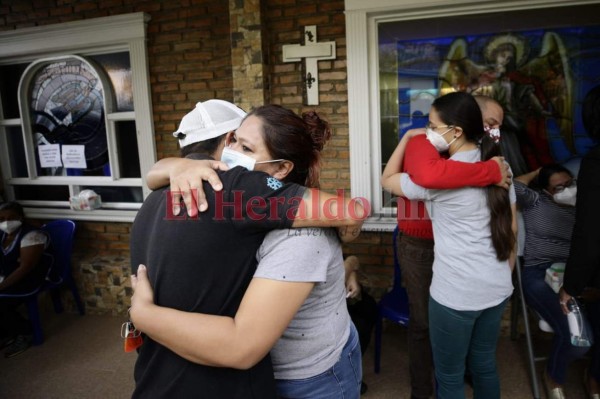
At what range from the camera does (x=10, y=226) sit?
3.60 m

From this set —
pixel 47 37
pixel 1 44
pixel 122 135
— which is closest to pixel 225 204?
pixel 122 135

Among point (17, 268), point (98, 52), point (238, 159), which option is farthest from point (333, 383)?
point (98, 52)

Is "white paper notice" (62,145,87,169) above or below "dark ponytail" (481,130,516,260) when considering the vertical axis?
above

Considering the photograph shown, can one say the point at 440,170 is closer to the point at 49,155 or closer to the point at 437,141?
the point at 437,141

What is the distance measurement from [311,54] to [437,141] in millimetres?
1710

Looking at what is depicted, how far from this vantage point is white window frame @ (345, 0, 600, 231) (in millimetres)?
3074

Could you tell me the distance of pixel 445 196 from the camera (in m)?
1.89

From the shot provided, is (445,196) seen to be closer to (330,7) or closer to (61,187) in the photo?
(330,7)

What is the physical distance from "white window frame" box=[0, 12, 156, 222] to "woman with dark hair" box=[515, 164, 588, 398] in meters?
3.20

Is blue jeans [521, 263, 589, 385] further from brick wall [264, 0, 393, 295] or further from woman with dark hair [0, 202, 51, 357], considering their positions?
woman with dark hair [0, 202, 51, 357]

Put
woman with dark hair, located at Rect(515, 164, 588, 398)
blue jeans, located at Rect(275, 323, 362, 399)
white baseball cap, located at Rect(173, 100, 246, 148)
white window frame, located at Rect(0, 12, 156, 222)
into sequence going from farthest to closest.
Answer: white window frame, located at Rect(0, 12, 156, 222), woman with dark hair, located at Rect(515, 164, 588, 398), white baseball cap, located at Rect(173, 100, 246, 148), blue jeans, located at Rect(275, 323, 362, 399)

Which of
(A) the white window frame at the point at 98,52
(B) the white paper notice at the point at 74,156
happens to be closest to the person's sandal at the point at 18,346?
(A) the white window frame at the point at 98,52

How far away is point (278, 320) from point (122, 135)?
381cm

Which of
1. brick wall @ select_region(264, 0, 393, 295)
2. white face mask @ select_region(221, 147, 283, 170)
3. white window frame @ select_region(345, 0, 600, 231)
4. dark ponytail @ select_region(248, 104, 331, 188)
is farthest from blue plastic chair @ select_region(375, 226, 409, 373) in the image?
Result: white face mask @ select_region(221, 147, 283, 170)
